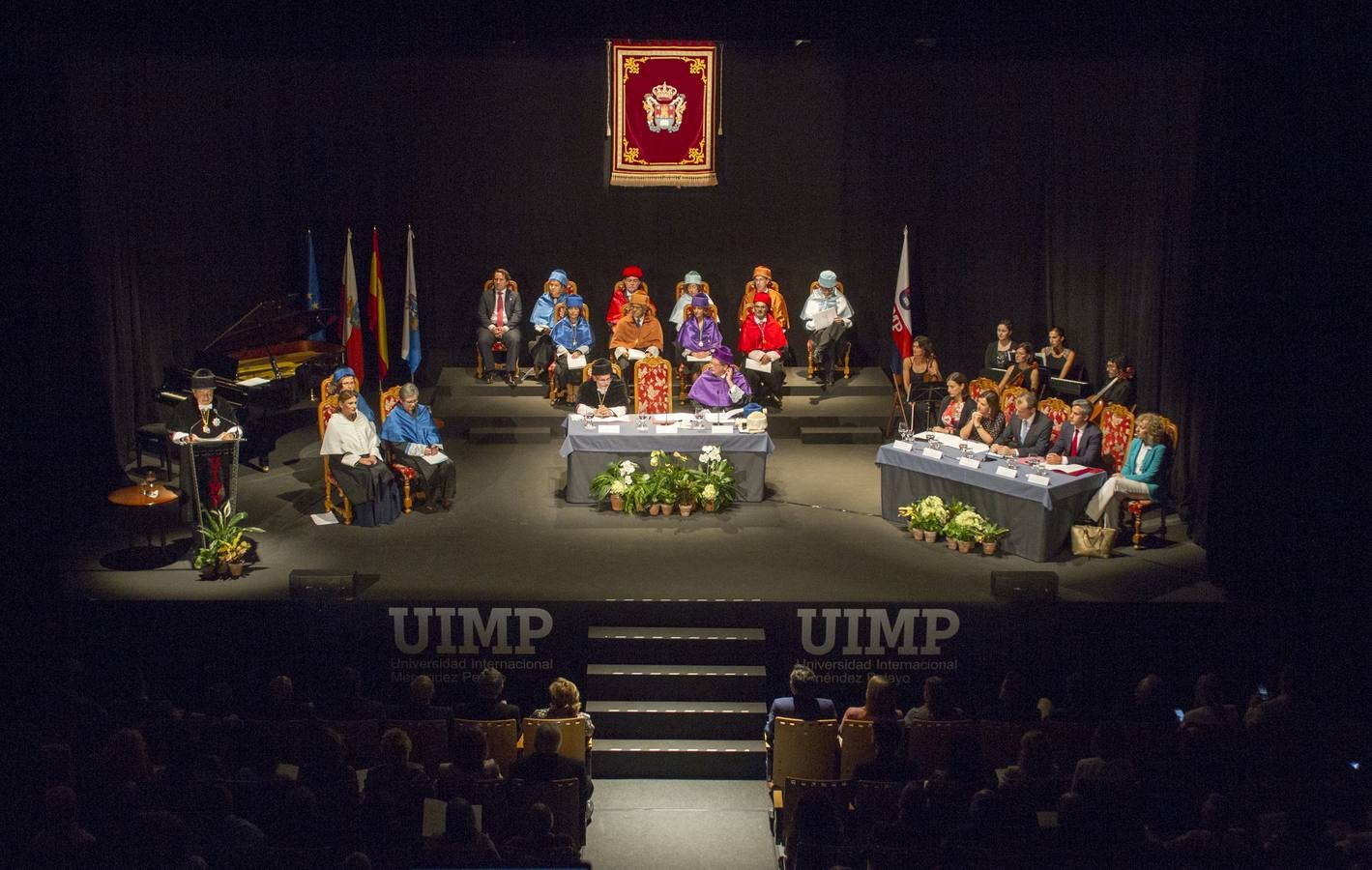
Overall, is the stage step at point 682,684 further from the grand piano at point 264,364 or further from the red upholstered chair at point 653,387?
the grand piano at point 264,364

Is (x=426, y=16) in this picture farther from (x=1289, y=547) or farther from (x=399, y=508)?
(x=1289, y=547)

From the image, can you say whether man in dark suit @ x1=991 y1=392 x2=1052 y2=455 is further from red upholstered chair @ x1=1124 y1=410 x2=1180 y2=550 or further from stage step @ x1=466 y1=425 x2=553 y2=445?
stage step @ x1=466 y1=425 x2=553 y2=445

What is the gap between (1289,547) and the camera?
9.15 m

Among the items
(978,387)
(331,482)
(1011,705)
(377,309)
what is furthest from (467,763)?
(377,309)

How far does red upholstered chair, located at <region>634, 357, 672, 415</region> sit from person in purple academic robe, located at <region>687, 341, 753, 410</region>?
1.31ft

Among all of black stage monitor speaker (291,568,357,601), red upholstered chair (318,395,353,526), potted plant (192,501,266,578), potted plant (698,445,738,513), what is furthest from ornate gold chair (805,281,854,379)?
black stage monitor speaker (291,568,357,601)

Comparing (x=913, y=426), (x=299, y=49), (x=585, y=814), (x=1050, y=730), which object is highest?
(x=299, y=49)

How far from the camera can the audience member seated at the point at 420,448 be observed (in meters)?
11.2

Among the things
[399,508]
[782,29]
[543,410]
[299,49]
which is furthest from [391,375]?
[782,29]

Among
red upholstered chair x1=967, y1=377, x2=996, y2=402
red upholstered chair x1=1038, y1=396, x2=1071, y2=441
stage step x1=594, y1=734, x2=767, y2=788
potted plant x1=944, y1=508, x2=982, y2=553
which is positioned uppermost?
red upholstered chair x1=967, y1=377, x2=996, y2=402

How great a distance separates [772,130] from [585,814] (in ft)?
31.6

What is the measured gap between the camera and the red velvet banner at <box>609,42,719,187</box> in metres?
14.8

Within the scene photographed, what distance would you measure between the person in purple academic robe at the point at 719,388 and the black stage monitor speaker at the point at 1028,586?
4069 millimetres

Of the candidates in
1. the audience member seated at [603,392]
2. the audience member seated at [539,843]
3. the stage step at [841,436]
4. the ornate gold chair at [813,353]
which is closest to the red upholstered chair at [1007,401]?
the stage step at [841,436]
